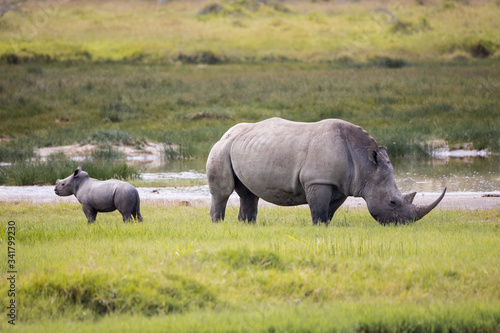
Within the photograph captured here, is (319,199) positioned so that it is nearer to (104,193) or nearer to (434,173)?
(104,193)

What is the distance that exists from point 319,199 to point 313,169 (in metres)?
0.43

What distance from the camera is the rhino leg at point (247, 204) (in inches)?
433

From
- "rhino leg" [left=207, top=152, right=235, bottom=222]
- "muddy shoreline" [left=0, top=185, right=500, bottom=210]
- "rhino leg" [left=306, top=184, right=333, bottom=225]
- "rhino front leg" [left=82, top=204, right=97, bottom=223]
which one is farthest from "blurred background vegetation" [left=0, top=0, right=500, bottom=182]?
"rhino leg" [left=306, top=184, right=333, bottom=225]

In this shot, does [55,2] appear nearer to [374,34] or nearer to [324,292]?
[374,34]

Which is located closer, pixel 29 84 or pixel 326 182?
pixel 326 182

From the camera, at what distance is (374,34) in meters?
58.4

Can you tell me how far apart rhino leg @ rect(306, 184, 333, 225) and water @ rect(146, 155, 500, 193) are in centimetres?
628

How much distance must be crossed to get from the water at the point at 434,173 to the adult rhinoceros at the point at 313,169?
6.08m

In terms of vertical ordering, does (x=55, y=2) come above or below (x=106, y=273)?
above

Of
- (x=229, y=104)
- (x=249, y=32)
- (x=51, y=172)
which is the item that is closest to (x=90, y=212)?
(x=51, y=172)

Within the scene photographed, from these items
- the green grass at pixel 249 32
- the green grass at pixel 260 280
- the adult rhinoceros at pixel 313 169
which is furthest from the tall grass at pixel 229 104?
the green grass at pixel 260 280

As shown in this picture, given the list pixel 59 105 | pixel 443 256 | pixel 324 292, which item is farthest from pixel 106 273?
pixel 59 105

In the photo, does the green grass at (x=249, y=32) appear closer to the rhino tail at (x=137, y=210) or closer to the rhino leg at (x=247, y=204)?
the rhino tail at (x=137, y=210)

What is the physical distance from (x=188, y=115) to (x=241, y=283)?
26.7m
